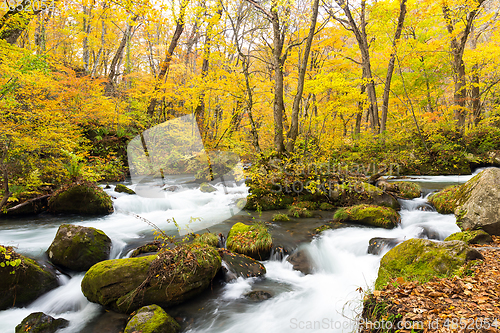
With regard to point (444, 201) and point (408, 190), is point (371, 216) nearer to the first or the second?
point (444, 201)

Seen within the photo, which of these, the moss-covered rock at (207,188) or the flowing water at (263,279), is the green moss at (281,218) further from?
the moss-covered rock at (207,188)

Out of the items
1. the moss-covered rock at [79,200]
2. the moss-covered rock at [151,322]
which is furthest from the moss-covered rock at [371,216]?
the moss-covered rock at [79,200]

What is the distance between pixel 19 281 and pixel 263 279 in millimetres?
4274

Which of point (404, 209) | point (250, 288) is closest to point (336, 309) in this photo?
point (250, 288)

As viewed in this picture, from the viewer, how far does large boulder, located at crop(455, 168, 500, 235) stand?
460 cm

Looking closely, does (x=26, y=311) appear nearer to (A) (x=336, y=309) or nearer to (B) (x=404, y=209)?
(A) (x=336, y=309)

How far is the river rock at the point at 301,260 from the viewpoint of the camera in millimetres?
5418

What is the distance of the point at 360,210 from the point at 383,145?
24.8 ft

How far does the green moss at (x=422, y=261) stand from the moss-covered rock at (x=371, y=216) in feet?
10.3

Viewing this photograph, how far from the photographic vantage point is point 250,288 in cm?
470

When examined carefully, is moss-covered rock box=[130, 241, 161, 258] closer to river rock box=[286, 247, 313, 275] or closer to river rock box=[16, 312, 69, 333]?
river rock box=[16, 312, 69, 333]

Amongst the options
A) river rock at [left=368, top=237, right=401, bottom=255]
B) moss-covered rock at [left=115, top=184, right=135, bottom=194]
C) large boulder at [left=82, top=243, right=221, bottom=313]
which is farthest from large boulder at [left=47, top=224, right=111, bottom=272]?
river rock at [left=368, top=237, right=401, bottom=255]

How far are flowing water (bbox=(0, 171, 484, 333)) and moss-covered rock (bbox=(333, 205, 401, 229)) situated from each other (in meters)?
0.29

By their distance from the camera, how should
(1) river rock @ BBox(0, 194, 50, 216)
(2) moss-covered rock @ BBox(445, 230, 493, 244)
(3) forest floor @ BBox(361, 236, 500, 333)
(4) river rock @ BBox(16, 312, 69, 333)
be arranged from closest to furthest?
(3) forest floor @ BBox(361, 236, 500, 333), (4) river rock @ BBox(16, 312, 69, 333), (2) moss-covered rock @ BBox(445, 230, 493, 244), (1) river rock @ BBox(0, 194, 50, 216)
